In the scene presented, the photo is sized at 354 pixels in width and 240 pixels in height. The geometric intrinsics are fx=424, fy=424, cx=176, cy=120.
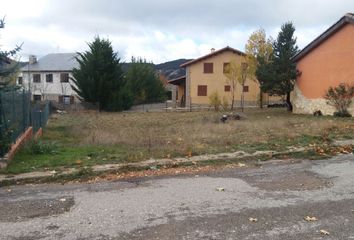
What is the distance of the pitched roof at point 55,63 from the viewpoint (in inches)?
2532

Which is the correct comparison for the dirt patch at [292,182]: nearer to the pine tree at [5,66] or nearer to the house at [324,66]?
the pine tree at [5,66]

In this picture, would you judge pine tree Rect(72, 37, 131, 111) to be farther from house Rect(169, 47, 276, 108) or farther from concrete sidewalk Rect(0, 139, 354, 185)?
concrete sidewalk Rect(0, 139, 354, 185)

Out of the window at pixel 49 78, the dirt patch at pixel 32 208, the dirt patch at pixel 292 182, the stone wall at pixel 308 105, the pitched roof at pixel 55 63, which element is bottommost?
the dirt patch at pixel 32 208

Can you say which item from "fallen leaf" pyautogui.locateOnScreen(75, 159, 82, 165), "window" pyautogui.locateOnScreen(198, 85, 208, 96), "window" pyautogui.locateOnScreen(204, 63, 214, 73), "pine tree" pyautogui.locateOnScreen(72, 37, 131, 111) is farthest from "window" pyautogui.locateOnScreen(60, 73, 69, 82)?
"fallen leaf" pyautogui.locateOnScreen(75, 159, 82, 165)

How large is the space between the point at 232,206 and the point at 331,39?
79.3 feet

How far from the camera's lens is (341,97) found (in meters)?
26.2

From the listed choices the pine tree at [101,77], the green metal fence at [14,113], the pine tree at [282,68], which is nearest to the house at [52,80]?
the pine tree at [101,77]

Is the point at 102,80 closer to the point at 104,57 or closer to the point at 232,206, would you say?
the point at 104,57

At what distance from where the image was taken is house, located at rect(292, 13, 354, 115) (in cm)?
2620

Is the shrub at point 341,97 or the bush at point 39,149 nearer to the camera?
the bush at point 39,149

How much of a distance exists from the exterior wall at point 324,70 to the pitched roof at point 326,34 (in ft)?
0.72

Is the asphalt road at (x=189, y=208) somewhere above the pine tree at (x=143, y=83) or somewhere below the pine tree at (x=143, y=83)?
below

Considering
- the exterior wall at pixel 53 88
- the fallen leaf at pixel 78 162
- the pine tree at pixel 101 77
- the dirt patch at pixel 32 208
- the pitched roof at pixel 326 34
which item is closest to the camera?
the dirt patch at pixel 32 208

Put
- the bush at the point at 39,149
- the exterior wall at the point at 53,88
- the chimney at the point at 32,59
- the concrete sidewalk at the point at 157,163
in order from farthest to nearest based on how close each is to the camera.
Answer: the chimney at the point at 32,59, the exterior wall at the point at 53,88, the bush at the point at 39,149, the concrete sidewalk at the point at 157,163
